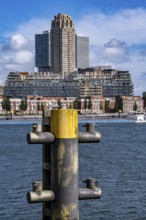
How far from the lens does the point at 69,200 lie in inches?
279

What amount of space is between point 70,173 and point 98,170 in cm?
3037

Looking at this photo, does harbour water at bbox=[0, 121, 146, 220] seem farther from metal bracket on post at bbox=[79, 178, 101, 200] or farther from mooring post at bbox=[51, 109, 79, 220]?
mooring post at bbox=[51, 109, 79, 220]

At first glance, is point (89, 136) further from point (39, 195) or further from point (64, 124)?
point (39, 195)

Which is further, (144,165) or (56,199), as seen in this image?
(144,165)

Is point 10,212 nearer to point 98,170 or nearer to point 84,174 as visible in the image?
point 84,174

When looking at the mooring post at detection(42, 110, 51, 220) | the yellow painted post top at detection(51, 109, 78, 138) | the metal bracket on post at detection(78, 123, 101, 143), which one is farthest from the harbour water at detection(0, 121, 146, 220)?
the yellow painted post top at detection(51, 109, 78, 138)

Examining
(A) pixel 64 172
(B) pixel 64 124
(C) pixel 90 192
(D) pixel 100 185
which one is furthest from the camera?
(D) pixel 100 185

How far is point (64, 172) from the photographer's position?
706 cm

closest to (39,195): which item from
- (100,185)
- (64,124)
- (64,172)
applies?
(64,172)

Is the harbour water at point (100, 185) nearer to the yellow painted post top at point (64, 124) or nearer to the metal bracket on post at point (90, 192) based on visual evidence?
the metal bracket on post at point (90, 192)

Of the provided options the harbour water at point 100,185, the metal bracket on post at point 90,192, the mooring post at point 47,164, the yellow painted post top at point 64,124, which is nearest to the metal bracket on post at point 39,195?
the mooring post at point 47,164

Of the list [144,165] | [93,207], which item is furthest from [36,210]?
[144,165]

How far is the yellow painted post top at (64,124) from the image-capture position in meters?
7.16

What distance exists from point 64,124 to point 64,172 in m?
0.61
